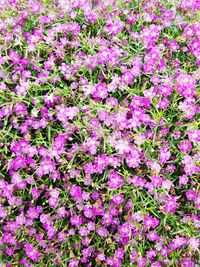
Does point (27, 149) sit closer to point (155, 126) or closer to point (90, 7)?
point (155, 126)

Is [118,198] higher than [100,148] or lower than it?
lower

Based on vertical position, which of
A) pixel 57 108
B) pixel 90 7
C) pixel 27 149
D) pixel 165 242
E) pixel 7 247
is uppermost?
pixel 90 7

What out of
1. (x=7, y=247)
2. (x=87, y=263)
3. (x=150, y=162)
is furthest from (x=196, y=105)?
(x=7, y=247)

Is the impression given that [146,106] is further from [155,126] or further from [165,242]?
[165,242]

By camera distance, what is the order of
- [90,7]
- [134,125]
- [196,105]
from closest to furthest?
1. [134,125]
2. [196,105]
3. [90,7]

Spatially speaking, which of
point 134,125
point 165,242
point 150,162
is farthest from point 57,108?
point 165,242

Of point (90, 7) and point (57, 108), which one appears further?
point (90, 7)

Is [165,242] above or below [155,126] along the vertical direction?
below

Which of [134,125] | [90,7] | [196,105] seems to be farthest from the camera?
[90,7]
